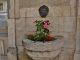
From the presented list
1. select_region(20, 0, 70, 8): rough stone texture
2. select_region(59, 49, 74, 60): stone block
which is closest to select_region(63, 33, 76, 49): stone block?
select_region(59, 49, 74, 60): stone block

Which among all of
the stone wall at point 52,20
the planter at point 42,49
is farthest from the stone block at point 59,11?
the planter at point 42,49

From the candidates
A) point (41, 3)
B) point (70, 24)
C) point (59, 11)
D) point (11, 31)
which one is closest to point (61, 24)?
point (70, 24)

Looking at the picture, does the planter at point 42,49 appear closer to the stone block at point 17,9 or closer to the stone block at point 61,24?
the stone block at point 61,24

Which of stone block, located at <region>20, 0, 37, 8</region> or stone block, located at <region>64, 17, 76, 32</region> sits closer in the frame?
stone block, located at <region>64, 17, 76, 32</region>

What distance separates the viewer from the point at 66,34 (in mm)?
3523

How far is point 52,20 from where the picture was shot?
3.54 meters

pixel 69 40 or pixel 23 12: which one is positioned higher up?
pixel 23 12

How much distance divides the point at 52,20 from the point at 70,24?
44 cm

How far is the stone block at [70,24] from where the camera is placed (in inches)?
136

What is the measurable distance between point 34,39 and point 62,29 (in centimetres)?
82

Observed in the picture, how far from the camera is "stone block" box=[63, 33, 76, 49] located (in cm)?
350

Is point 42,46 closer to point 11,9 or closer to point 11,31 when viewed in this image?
point 11,31

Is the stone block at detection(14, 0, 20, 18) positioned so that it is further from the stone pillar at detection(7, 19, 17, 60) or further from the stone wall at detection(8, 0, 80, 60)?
the stone pillar at detection(7, 19, 17, 60)

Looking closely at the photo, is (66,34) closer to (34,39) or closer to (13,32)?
(34,39)
